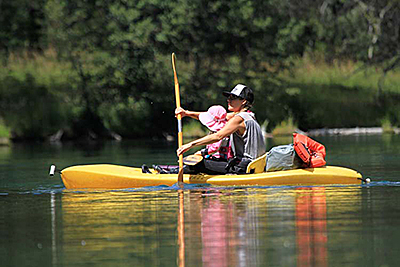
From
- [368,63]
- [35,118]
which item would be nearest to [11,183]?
[35,118]

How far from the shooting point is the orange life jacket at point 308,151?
36.3ft

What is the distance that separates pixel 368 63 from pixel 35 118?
1127 centimetres

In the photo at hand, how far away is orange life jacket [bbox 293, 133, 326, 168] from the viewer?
11.1 m

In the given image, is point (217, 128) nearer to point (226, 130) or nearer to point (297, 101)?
point (226, 130)

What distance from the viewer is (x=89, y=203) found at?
33.1 feet

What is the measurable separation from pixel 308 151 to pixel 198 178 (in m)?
1.30

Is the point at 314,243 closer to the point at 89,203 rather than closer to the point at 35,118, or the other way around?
the point at 89,203

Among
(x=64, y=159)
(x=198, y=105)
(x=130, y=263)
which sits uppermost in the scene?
(x=198, y=105)

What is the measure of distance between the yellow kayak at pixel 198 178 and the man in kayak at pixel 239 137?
0.16 m

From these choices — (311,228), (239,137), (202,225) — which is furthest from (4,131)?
(311,228)

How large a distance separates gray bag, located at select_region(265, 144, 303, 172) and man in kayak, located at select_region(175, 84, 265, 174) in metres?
0.15

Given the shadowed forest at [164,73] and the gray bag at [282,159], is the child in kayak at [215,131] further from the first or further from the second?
the shadowed forest at [164,73]

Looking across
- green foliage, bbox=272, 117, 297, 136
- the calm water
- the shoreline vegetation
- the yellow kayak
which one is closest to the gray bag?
the yellow kayak

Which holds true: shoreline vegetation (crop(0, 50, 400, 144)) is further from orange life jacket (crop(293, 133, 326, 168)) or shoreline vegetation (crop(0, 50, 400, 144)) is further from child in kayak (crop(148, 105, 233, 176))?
orange life jacket (crop(293, 133, 326, 168))
